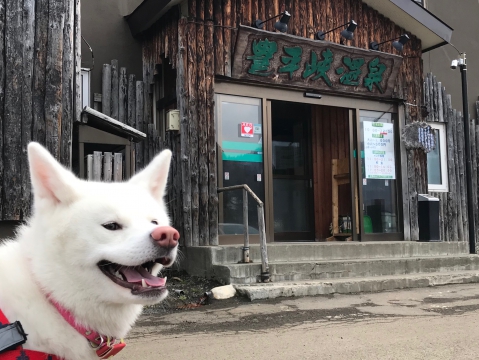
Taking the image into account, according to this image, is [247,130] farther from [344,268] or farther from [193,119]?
[344,268]

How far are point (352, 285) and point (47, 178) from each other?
224 inches

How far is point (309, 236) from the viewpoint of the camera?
1116 centimetres

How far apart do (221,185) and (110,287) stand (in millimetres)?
6109

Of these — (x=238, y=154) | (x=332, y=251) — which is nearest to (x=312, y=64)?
(x=238, y=154)

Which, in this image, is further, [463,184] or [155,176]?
[463,184]

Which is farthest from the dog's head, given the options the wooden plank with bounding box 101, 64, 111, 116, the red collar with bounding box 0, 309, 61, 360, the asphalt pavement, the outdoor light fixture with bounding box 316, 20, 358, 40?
the outdoor light fixture with bounding box 316, 20, 358, 40

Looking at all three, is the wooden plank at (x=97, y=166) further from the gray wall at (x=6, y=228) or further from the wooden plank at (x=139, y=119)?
the wooden plank at (x=139, y=119)

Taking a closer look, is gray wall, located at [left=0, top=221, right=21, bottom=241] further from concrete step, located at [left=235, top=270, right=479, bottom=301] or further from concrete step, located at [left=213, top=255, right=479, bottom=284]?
concrete step, located at [left=235, top=270, right=479, bottom=301]

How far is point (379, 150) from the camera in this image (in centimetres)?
997

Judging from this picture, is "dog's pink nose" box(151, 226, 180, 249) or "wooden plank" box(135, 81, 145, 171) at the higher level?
"wooden plank" box(135, 81, 145, 171)

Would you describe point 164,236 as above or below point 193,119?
below

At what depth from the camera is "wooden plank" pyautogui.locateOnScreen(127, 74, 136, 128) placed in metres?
8.57

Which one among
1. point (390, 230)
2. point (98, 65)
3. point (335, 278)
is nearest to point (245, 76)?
point (98, 65)

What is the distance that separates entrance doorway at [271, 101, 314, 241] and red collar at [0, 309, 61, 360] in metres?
8.94
